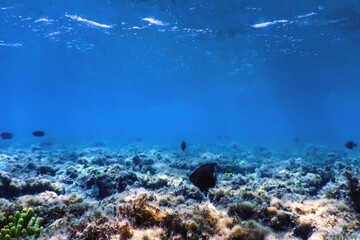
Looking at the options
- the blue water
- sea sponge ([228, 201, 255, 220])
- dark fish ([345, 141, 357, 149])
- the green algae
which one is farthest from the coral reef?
the blue water

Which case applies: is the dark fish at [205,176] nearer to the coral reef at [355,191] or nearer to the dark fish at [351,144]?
the coral reef at [355,191]

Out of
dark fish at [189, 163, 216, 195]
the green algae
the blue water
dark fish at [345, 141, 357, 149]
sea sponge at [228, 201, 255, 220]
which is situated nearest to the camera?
the green algae

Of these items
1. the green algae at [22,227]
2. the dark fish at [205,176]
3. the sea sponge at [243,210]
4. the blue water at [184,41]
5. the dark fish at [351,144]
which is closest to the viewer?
the green algae at [22,227]

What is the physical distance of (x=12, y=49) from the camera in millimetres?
23516

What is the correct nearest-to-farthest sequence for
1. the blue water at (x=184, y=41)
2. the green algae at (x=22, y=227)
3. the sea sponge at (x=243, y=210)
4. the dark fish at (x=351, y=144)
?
the green algae at (x=22, y=227)
the sea sponge at (x=243, y=210)
the dark fish at (x=351, y=144)
the blue water at (x=184, y=41)

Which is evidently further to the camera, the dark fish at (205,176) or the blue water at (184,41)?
the blue water at (184,41)

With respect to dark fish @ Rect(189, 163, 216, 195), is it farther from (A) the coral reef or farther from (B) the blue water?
(B) the blue water

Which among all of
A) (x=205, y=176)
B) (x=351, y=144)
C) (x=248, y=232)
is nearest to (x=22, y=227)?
(x=205, y=176)

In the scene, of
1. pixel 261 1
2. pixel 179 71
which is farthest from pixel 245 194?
pixel 179 71

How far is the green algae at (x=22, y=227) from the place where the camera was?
334 cm

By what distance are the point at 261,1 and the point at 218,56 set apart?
1064cm

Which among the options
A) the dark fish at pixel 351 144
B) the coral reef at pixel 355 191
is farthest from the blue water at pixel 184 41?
the coral reef at pixel 355 191

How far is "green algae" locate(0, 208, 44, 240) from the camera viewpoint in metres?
3.34

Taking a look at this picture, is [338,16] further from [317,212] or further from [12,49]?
[12,49]
